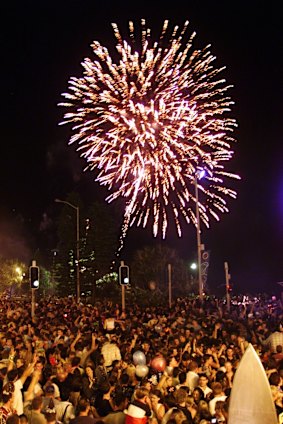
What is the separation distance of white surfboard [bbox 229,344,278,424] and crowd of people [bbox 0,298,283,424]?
208 cm

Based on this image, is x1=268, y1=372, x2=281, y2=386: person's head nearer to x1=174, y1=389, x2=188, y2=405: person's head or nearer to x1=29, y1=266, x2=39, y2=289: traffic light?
x1=174, y1=389, x2=188, y2=405: person's head

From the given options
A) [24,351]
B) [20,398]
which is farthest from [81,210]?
[20,398]

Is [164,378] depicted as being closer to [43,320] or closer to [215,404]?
[215,404]

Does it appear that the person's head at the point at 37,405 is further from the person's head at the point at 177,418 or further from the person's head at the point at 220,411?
the person's head at the point at 220,411

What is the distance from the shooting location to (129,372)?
1091 cm

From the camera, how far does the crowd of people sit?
26.2 feet

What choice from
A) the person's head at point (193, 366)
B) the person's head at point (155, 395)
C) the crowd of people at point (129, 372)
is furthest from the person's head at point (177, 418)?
the person's head at point (193, 366)

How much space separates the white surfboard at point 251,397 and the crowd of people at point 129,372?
6.83ft

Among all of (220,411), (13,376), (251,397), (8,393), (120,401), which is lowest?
(220,411)

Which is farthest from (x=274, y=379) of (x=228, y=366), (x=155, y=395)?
(x=155, y=395)

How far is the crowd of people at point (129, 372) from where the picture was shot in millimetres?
7984

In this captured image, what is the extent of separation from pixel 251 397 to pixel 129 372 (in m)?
7.31

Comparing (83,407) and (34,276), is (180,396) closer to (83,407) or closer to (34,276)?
(83,407)

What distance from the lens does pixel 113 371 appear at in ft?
34.8
